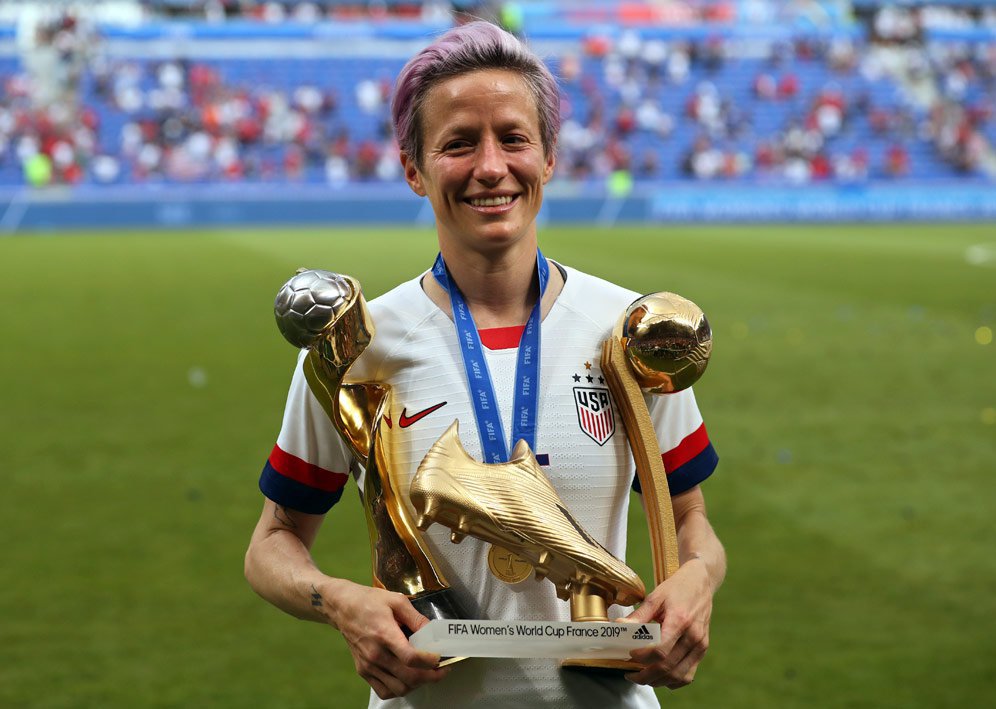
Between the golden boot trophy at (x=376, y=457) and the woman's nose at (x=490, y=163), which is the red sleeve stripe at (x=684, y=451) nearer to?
the golden boot trophy at (x=376, y=457)

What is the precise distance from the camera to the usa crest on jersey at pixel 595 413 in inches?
75.8

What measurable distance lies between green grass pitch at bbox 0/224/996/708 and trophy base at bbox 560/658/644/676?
254 centimetres

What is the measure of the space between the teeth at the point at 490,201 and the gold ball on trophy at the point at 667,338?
241mm

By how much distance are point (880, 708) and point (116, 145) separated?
97.9 feet

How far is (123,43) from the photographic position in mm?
34406

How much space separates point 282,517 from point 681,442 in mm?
674

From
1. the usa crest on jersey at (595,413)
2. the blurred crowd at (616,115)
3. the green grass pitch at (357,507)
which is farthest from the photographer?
the blurred crowd at (616,115)

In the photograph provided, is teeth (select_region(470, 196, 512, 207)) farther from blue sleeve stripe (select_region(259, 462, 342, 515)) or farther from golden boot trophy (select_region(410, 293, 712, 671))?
blue sleeve stripe (select_region(259, 462, 342, 515))

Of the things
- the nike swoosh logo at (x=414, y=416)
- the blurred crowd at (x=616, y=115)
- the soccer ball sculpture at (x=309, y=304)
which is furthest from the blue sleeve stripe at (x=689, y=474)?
the blurred crowd at (x=616, y=115)

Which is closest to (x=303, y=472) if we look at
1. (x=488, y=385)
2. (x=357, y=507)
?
(x=488, y=385)

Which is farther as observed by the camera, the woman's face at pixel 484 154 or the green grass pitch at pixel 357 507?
the green grass pitch at pixel 357 507

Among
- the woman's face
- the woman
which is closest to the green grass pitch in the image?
the woman

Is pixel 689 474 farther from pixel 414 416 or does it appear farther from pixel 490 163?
pixel 490 163

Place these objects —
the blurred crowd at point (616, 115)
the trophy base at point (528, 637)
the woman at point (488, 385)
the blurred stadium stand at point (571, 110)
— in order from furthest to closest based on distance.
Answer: the blurred crowd at point (616, 115)
the blurred stadium stand at point (571, 110)
the woman at point (488, 385)
the trophy base at point (528, 637)
